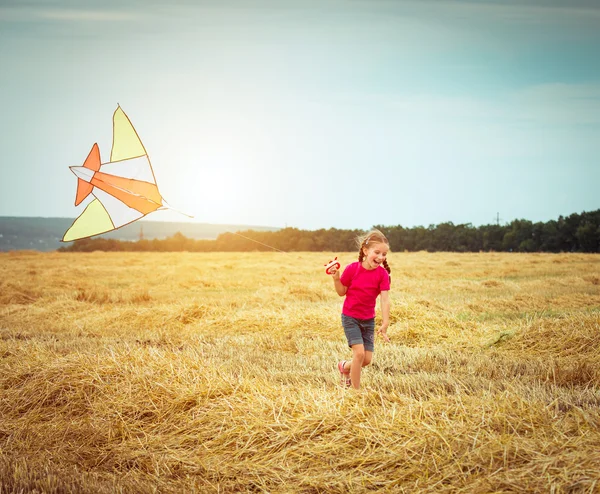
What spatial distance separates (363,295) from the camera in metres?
5.32

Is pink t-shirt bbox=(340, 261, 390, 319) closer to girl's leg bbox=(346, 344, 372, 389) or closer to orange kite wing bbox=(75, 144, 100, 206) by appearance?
girl's leg bbox=(346, 344, 372, 389)

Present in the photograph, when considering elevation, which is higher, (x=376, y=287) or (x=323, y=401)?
(x=376, y=287)

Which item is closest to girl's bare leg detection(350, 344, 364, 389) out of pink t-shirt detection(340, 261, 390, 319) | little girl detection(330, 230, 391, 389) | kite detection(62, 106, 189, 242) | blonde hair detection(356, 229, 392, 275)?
little girl detection(330, 230, 391, 389)

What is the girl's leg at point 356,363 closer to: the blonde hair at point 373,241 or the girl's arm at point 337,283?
the girl's arm at point 337,283

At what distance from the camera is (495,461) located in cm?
348

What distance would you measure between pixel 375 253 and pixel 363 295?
0.43m

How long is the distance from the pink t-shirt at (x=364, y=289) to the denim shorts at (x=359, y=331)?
5 centimetres

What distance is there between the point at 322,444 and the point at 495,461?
1.15m

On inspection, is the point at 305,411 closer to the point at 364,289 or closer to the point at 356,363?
the point at 356,363

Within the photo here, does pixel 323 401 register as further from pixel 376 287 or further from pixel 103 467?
pixel 103 467

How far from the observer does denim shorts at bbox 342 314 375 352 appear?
17.2ft

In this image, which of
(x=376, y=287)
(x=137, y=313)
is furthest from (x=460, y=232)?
(x=376, y=287)

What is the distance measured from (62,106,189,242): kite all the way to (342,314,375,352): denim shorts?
2537mm

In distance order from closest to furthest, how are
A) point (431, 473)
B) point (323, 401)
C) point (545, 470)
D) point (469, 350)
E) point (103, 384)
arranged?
1. point (545, 470)
2. point (431, 473)
3. point (323, 401)
4. point (103, 384)
5. point (469, 350)
